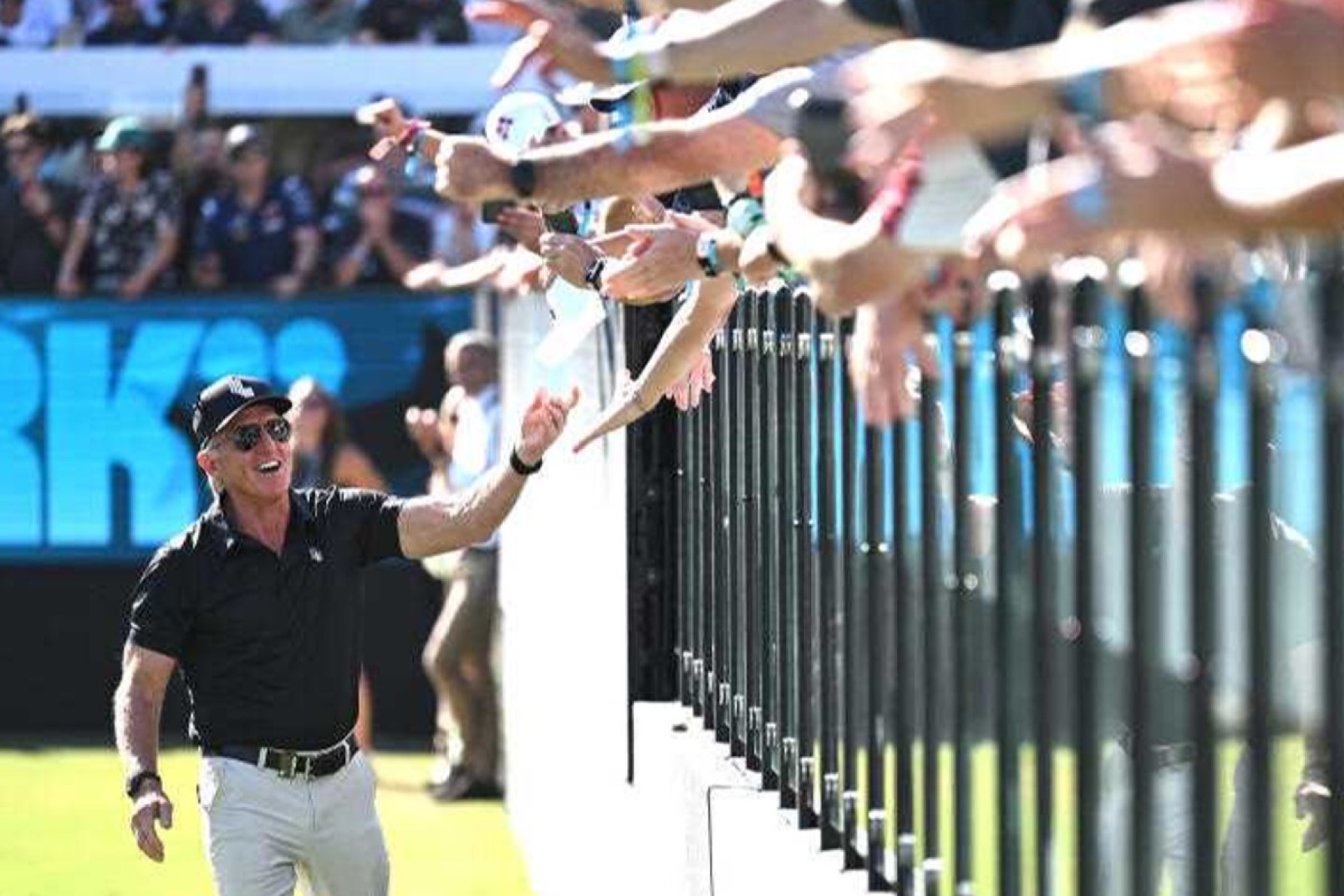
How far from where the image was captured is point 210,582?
8500mm

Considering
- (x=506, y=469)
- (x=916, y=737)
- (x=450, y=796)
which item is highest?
(x=506, y=469)

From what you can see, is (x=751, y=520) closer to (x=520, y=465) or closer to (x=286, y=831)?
(x=520, y=465)

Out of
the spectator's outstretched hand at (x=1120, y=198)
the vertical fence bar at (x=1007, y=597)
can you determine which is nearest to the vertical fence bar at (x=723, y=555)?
the vertical fence bar at (x=1007, y=597)

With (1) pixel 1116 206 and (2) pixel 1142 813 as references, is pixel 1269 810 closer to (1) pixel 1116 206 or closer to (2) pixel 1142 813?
(2) pixel 1142 813

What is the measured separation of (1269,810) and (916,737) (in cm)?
220

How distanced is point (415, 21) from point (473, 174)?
50.1 feet

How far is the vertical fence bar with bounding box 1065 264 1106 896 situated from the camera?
4582 mm

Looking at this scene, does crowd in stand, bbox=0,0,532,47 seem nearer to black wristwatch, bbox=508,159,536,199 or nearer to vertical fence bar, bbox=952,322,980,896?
vertical fence bar, bbox=952,322,980,896

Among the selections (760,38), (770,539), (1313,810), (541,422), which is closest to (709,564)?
(541,422)

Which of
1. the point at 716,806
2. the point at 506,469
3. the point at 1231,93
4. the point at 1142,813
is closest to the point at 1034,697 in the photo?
the point at 1142,813

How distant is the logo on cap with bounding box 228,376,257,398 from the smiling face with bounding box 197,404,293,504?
39mm

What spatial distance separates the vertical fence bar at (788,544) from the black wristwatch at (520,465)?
1.59 metres

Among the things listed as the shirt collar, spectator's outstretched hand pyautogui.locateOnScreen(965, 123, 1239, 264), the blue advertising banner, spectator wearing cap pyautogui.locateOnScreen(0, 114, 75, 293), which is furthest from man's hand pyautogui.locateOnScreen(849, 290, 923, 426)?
spectator wearing cap pyautogui.locateOnScreen(0, 114, 75, 293)

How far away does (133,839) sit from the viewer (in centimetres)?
1323
